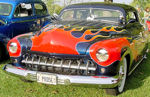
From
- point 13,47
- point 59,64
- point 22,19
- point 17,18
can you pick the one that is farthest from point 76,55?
point 22,19

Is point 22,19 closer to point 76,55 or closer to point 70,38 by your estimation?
point 70,38

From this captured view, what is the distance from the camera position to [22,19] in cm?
630

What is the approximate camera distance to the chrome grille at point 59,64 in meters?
3.18

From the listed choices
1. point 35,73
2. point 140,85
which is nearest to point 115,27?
point 140,85

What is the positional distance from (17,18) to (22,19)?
0.21 meters

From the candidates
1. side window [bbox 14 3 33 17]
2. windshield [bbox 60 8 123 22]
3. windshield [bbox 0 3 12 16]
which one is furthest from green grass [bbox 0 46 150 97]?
side window [bbox 14 3 33 17]

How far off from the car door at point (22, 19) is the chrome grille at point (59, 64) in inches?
106

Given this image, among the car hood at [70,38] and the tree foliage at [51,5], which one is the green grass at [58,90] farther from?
the tree foliage at [51,5]

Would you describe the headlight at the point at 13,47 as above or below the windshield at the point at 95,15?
below

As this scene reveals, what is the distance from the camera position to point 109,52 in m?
3.08

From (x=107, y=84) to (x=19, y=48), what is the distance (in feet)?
5.44

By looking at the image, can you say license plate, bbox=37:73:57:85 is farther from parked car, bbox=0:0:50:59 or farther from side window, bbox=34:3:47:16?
side window, bbox=34:3:47:16

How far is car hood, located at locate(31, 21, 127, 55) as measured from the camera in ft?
10.7

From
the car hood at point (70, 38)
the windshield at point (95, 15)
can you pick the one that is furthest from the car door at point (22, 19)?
the car hood at point (70, 38)
